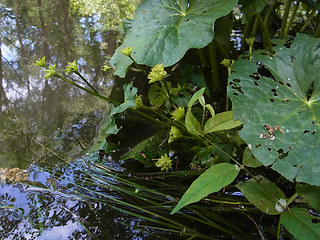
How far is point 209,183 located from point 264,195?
23 centimetres

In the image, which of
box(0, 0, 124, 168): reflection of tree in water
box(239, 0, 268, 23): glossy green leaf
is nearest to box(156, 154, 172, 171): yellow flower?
box(0, 0, 124, 168): reflection of tree in water

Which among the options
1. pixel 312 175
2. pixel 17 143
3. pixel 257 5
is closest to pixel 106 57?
pixel 17 143

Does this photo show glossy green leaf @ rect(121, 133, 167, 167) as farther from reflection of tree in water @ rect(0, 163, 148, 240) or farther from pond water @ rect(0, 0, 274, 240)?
reflection of tree in water @ rect(0, 163, 148, 240)

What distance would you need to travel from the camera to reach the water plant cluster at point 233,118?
2.89ft

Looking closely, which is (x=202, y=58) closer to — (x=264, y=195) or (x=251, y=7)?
(x=251, y=7)

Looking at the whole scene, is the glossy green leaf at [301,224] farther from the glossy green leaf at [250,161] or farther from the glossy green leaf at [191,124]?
the glossy green leaf at [191,124]

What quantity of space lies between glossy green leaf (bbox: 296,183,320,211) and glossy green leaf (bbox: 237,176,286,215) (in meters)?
0.06

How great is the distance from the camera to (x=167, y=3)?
58.1 inches

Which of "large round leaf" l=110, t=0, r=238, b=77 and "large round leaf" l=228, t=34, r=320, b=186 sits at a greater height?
"large round leaf" l=110, t=0, r=238, b=77

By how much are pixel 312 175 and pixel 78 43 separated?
75.8 inches

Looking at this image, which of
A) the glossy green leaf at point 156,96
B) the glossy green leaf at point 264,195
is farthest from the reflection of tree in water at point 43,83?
the glossy green leaf at point 264,195

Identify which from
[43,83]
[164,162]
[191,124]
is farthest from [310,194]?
[43,83]

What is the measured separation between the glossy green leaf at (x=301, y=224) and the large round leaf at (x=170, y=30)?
670mm

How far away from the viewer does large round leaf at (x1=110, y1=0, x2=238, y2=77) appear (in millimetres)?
1187
